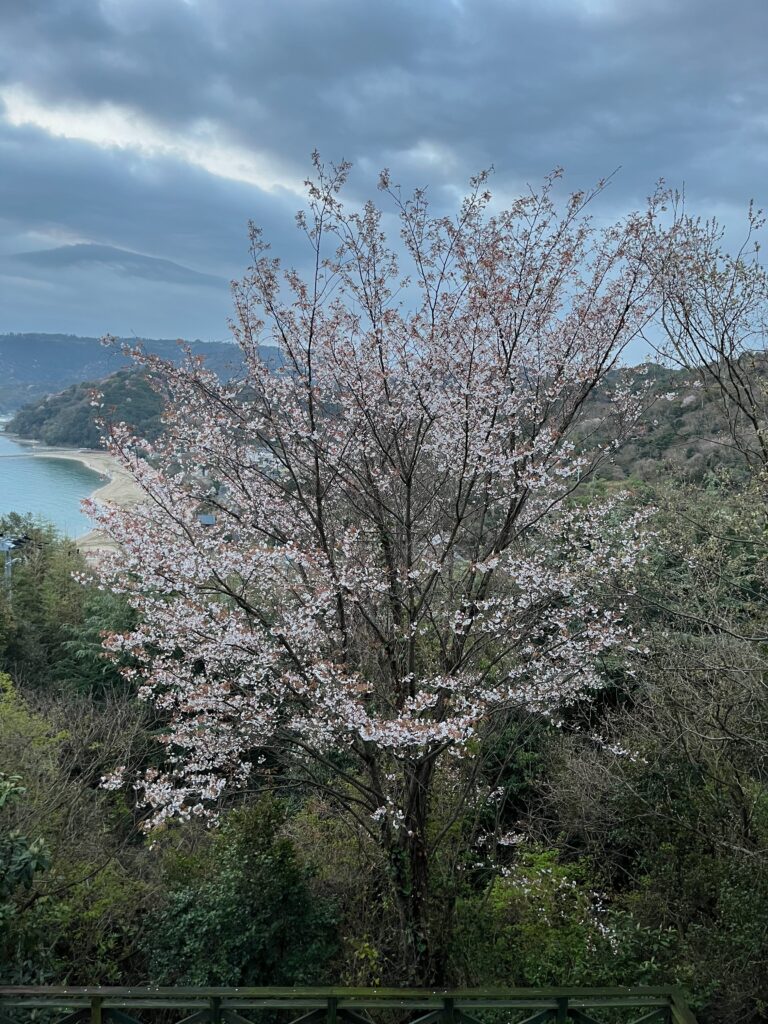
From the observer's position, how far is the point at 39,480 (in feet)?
179

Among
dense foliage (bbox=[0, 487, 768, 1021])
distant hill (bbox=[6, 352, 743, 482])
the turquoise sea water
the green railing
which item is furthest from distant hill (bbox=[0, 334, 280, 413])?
the green railing

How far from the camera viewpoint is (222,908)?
7062 millimetres

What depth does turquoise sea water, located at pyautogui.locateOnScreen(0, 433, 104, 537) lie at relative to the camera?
1791 inches

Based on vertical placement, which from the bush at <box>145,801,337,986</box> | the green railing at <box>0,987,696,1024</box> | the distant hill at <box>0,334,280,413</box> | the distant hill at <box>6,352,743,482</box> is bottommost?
the bush at <box>145,801,337,986</box>

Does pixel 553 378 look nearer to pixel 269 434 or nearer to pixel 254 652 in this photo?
pixel 269 434

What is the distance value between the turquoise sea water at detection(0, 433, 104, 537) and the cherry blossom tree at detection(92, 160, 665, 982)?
40514mm

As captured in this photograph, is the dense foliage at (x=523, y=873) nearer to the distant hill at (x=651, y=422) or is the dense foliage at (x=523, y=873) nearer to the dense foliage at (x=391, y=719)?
the dense foliage at (x=391, y=719)

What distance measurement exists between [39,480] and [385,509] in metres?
56.8

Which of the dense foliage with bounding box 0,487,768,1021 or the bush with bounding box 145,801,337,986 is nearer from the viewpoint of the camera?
the dense foliage with bounding box 0,487,768,1021

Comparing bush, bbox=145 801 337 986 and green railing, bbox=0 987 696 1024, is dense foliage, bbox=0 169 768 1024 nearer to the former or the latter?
bush, bbox=145 801 337 986

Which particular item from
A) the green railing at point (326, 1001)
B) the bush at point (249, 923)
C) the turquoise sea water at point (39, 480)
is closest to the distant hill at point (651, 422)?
the bush at point (249, 923)

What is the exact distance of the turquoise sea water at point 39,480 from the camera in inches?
1791

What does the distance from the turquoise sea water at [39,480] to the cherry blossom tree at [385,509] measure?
40.5 metres

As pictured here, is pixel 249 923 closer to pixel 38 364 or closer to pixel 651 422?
pixel 651 422
